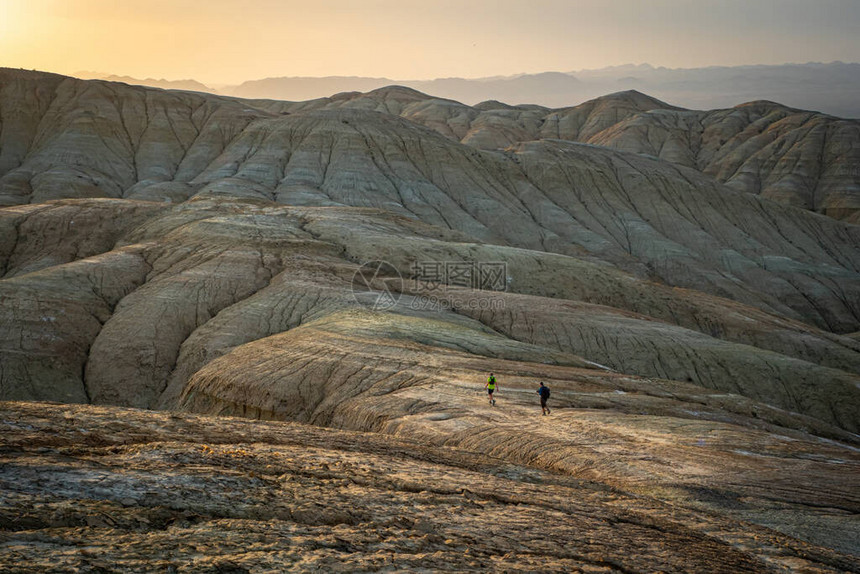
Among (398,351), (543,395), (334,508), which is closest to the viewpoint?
(334,508)

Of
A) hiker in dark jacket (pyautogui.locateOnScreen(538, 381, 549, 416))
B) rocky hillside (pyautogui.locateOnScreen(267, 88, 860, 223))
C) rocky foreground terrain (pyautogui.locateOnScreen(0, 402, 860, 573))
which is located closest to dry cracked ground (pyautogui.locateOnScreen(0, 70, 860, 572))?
rocky foreground terrain (pyautogui.locateOnScreen(0, 402, 860, 573))

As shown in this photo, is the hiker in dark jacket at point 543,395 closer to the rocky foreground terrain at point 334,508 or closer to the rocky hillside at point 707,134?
the rocky foreground terrain at point 334,508

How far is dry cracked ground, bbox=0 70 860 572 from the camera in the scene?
11430mm

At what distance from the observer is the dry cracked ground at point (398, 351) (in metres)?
11.4

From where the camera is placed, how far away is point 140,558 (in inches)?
349

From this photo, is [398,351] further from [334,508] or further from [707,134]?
[707,134]

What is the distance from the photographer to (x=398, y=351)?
113ft

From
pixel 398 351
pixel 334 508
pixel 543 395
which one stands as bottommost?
pixel 398 351

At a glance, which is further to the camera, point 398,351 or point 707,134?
point 707,134

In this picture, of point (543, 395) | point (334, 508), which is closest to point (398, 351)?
point (543, 395)

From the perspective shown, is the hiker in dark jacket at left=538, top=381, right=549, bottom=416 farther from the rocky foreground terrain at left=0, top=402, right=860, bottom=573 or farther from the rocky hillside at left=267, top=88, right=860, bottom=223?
the rocky hillside at left=267, top=88, right=860, bottom=223

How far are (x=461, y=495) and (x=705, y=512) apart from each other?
5.93 metres

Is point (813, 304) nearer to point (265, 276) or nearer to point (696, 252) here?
point (696, 252)

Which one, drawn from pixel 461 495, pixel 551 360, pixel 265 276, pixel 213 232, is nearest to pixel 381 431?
pixel 461 495
